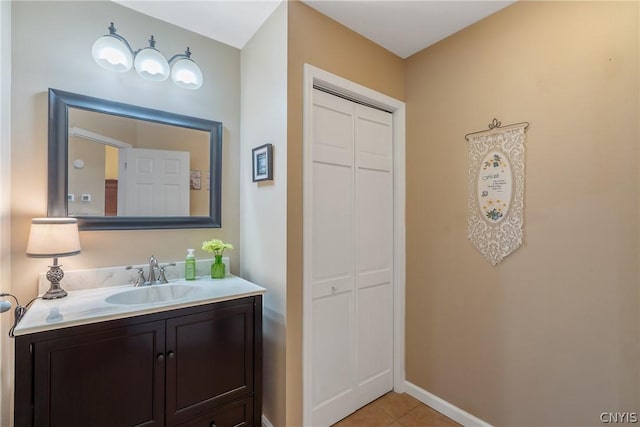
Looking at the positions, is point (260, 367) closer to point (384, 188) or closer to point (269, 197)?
point (269, 197)

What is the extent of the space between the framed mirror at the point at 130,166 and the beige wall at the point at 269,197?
27cm

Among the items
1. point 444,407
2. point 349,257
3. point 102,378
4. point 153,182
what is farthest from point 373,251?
point 102,378

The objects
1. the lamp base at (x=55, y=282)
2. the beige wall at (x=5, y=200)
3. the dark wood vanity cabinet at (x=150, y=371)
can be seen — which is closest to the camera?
the dark wood vanity cabinet at (x=150, y=371)

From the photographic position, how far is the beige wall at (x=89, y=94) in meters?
1.45

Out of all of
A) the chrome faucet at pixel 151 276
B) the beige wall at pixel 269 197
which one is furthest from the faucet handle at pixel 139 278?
the beige wall at pixel 269 197

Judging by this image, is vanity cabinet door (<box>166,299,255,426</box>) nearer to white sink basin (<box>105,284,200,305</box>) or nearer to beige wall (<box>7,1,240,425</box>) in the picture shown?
white sink basin (<box>105,284,200,305</box>)

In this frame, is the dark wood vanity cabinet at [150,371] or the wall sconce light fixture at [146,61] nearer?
the dark wood vanity cabinet at [150,371]

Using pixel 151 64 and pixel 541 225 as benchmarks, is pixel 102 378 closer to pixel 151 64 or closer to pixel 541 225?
pixel 151 64

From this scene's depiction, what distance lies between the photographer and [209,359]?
4.77 feet

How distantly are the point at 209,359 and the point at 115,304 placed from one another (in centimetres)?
55

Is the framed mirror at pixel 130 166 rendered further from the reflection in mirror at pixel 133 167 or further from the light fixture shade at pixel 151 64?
the light fixture shade at pixel 151 64

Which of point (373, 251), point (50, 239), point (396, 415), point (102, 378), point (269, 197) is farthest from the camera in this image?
point (373, 251)

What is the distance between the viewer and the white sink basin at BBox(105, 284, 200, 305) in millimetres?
1565

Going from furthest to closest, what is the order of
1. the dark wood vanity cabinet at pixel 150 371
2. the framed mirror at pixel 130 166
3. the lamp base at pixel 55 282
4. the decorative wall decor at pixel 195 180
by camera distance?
the decorative wall decor at pixel 195 180 → the framed mirror at pixel 130 166 → the lamp base at pixel 55 282 → the dark wood vanity cabinet at pixel 150 371
